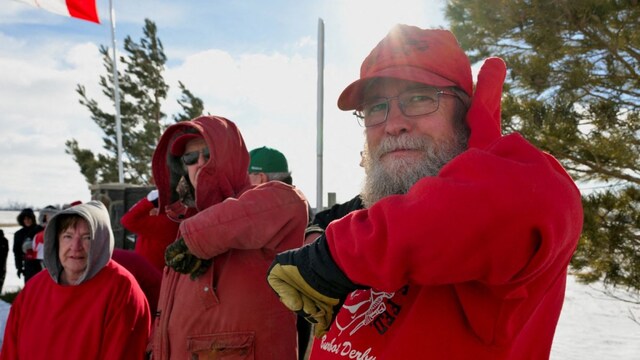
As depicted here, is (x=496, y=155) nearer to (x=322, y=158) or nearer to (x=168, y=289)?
(x=168, y=289)

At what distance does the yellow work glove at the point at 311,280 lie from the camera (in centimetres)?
92

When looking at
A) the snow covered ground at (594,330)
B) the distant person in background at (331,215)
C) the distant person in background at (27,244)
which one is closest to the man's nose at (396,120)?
the distant person in background at (331,215)

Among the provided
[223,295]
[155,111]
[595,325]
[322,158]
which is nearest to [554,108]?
[322,158]

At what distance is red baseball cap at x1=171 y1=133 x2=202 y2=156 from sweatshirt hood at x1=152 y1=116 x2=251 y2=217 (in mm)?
27

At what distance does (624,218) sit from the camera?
3781mm

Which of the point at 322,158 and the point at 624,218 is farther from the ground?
the point at 322,158

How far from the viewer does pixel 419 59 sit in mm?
1255

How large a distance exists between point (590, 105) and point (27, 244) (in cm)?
886

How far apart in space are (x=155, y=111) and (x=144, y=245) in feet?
52.2

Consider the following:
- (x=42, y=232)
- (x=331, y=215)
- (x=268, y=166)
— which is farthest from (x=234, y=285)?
(x=42, y=232)

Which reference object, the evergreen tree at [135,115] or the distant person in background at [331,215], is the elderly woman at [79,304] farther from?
the evergreen tree at [135,115]

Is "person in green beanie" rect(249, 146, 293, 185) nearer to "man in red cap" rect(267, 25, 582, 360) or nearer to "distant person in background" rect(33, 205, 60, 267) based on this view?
"man in red cap" rect(267, 25, 582, 360)

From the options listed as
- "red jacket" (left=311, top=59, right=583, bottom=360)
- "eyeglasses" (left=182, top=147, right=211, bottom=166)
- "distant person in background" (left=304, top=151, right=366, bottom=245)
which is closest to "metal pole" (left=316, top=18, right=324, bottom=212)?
"eyeglasses" (left=182, top=147, right=211, bottom=166)

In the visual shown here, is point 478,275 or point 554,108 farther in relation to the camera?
point 554,108
